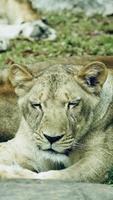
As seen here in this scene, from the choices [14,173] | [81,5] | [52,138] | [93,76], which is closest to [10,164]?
[14,173]

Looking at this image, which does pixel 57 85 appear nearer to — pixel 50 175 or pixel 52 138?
pixel 52 138

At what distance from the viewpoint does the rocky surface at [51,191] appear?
5012mm

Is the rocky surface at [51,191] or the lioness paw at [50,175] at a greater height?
the rocky surface at [51,191]

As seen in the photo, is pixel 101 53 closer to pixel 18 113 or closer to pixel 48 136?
pixel 18 113

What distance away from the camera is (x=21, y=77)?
602 centimetres

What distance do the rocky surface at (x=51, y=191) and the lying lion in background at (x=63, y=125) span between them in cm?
40

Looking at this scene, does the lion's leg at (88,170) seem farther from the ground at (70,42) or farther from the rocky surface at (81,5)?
the rocky surface at (81,5)

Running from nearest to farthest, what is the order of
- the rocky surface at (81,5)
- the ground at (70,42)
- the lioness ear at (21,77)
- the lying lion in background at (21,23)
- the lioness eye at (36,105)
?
1. the lioness eye at (36,105)
2. the lioness ear at (21,77)
3. the ground at (70,42)
4. the lying lion in background at (21,23)
5. the rocky surface at (81,5)

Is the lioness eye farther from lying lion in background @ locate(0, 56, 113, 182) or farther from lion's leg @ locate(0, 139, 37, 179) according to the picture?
lion's leg @ locate(0, 139, 37, 179)

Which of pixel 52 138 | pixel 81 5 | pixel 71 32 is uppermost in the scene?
pixel 81 5

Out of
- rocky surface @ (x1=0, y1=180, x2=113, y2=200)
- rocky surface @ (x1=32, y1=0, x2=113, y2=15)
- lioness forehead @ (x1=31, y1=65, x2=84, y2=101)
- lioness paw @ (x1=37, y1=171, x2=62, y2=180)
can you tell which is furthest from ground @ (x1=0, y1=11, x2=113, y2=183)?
rocky surface @ (x1=0, y1=180, x2=113, y2=200)

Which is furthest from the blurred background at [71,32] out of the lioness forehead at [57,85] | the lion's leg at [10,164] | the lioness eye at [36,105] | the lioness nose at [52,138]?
the lioness nose at [52,138]

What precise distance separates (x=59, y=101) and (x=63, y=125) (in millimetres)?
191

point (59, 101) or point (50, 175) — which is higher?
point (59, 101)
